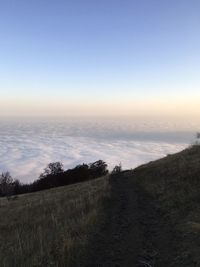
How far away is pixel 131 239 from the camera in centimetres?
1298

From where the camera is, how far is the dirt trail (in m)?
10.9

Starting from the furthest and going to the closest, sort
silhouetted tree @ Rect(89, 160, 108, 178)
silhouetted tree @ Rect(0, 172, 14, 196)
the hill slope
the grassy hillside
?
silhouetted tree @ Rect(0, 172, 14, 196) → silhouetted tree @ Rect(89, 160, 108, 178) → the grassy hillside → the hill slope

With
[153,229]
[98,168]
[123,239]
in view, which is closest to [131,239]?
[123,239]

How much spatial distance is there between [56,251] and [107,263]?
1.62 m

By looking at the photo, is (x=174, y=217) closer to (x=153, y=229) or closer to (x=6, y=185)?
(x=153, y=229)

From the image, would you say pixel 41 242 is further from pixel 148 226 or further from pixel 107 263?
pixel 148 226

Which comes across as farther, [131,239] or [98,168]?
[98,168]

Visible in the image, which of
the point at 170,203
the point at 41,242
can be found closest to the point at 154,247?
the point at 41,242

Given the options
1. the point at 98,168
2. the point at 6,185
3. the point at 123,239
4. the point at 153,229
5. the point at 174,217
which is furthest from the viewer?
the point at 6,185

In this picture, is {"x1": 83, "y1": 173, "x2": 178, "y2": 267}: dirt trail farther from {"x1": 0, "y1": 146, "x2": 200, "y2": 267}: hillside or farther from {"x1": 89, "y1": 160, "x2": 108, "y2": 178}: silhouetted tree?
{"x1": 89, "y1": 160, "x2": 108, "y2": 178}: silhouetted tree

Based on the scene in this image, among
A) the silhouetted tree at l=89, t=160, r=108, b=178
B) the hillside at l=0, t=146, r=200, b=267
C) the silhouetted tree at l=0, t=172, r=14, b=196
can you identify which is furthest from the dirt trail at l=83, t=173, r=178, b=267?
the silhouetted tree at l=0, t=172, r=14, b=196

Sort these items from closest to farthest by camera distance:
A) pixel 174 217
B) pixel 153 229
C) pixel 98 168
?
1. pixel 153 229
2. pixel 174 217
3. pixel 98 168

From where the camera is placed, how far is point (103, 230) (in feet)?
46.5

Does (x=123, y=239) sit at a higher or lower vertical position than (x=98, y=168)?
higher
